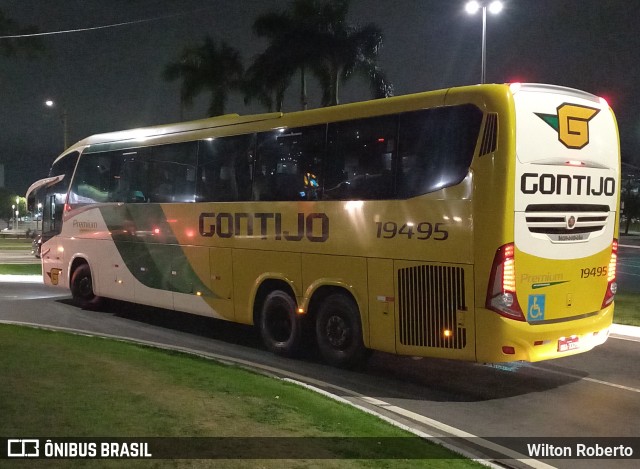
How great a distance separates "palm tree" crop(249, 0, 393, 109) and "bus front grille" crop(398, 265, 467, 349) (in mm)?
20498

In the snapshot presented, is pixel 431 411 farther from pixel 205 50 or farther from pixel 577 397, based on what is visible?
pixel 205 50

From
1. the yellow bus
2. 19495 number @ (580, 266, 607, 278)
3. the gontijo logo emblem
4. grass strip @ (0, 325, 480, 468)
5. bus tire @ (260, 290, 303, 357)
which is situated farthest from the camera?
bus tire @ (260, 290, 303, 357)

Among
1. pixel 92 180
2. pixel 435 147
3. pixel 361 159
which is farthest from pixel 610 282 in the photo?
pixel 92 180

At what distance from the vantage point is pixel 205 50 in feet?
111

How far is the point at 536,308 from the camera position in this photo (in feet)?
24.4

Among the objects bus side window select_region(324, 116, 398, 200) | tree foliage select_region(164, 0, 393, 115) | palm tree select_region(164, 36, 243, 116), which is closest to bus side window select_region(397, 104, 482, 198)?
bus side window select_region(324, 116, 398, 200)

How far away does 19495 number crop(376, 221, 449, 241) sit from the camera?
768 cm

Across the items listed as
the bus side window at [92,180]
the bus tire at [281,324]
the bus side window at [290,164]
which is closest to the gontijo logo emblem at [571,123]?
the bus side window at [290,164]

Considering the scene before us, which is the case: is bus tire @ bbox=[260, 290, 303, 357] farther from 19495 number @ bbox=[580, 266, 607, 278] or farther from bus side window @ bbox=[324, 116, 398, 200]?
19495 number @ bbox=[580, 266, 607, 278]

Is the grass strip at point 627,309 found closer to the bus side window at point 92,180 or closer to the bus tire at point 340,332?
the bus tire at point 340,332

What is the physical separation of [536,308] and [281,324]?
4078 millimetres

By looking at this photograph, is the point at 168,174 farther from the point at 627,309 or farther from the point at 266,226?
the point at 627,309

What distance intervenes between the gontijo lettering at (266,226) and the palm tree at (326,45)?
58.7ft

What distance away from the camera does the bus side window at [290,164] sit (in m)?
9.33
